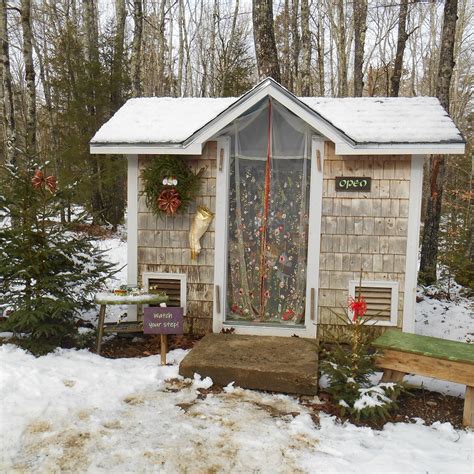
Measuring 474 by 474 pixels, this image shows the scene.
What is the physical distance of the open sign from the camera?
18.5 ft

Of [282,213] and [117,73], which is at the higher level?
[117,73]

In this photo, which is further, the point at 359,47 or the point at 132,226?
the point at 359,47

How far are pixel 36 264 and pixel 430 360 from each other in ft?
14.0

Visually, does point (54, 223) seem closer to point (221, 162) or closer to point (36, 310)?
point (36, 310)

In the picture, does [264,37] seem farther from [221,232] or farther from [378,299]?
[378,299]

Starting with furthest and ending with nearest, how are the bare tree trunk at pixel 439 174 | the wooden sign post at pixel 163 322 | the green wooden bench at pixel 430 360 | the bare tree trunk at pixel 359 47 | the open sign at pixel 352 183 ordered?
the bare tree trunk at pixel 359 47 → the bare tree trunk at pixel 439 174 → the open sign at pixel 352 183 → the wooden sign post at pixel 163 322 → the green wooden bench at pixel 430 360

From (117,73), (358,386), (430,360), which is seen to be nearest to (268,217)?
(358,386)

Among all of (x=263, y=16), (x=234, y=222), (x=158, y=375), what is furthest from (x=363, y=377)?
(x=263, y=16)

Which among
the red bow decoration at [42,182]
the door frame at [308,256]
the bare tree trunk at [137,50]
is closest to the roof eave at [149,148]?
the door frame at [308,256]

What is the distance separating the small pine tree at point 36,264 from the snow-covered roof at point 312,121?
3.33 ft

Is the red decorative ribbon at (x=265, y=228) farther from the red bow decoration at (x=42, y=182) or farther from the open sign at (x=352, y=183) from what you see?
the red bow decoration at (x=42, y=182)

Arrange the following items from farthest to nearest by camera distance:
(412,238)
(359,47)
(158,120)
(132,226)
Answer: (359,47), (158,120), (132,226), (412,238)

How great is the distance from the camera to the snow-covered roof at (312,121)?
5293mm

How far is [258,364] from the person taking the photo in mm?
4621
